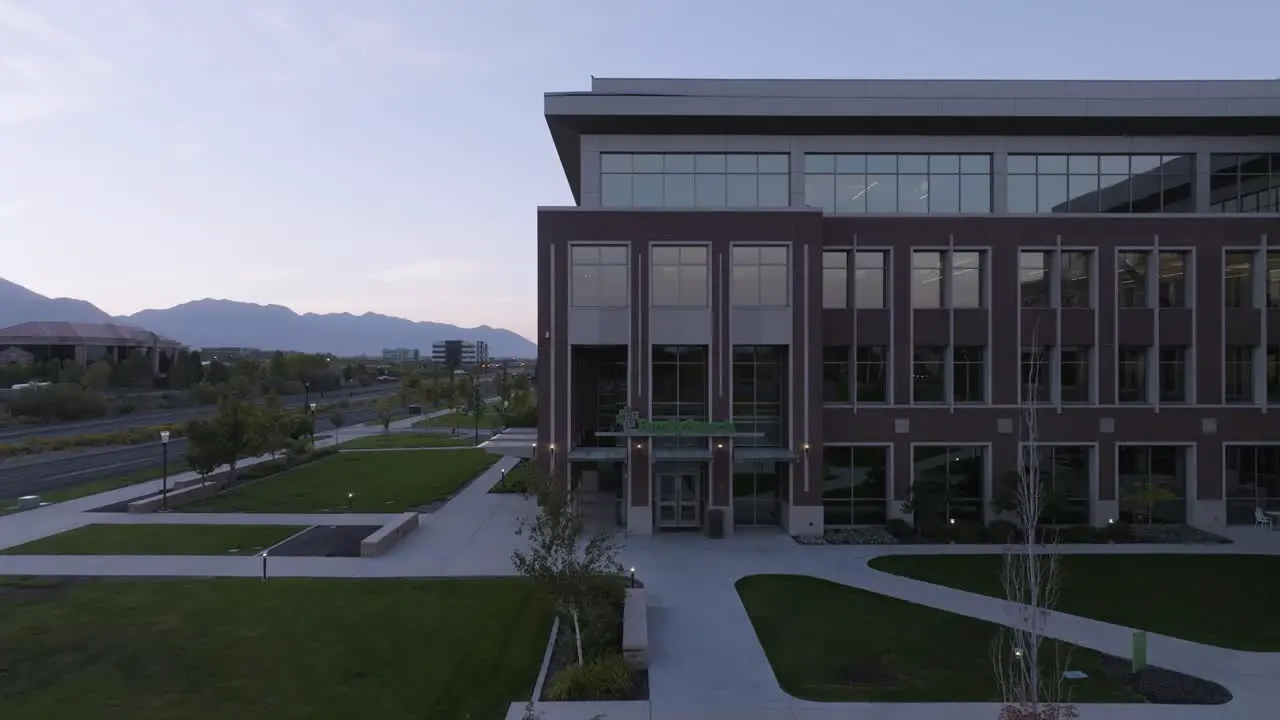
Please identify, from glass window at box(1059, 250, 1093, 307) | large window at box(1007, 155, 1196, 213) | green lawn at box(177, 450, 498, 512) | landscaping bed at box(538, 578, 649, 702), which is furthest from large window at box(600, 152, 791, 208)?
landscaping bed at box(538, 578, 649, 702)

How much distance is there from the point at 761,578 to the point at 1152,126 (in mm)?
24993

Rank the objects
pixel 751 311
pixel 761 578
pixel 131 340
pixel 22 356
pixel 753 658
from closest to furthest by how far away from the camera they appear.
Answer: pixel 753 658, pixel 761 578, pixel 751 311, pixel 22 356, pixel 131 340

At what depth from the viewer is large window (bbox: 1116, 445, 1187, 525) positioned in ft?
88.9

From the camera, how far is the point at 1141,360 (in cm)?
2747

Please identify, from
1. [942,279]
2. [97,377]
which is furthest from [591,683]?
[97,377]

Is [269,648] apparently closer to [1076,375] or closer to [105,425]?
[1076,375]

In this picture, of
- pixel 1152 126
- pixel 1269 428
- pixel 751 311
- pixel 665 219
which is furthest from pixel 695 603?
pixel 1152 126

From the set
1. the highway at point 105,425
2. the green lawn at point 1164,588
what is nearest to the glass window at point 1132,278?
the green lawn at point 1164,588

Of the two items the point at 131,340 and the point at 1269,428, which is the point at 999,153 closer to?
the point at 1269,428

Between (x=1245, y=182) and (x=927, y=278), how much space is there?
14749mm

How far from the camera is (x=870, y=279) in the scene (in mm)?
27422

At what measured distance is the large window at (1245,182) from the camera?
2895 cm

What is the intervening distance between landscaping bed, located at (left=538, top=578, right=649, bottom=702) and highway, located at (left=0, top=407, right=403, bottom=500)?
31916 millimetres

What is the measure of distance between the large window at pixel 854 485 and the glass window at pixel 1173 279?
1280 cm
